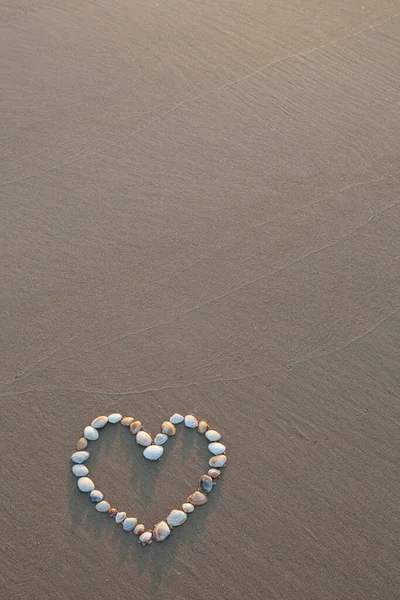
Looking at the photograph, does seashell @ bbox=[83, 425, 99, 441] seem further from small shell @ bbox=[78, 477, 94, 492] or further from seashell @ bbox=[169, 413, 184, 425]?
seashell @ bbox=[169, 413, 184, 425]

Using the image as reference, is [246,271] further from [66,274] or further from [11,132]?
[11,132]

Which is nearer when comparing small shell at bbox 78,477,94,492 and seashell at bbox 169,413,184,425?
small shell at bbox 78,477,94,492

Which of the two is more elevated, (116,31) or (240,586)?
(116,31)

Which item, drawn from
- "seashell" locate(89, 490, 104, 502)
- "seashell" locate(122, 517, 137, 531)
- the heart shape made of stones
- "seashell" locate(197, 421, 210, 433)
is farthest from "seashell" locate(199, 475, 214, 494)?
"seashell" locate(89, 490, 104, 502)

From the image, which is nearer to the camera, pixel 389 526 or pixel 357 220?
pixel 389 526

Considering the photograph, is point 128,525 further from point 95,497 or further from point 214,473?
point 214,473

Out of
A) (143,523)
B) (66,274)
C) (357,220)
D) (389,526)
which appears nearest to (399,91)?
(357,220)

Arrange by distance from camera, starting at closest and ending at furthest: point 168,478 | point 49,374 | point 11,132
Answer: point 168,478, point 49,374, point 11,132
